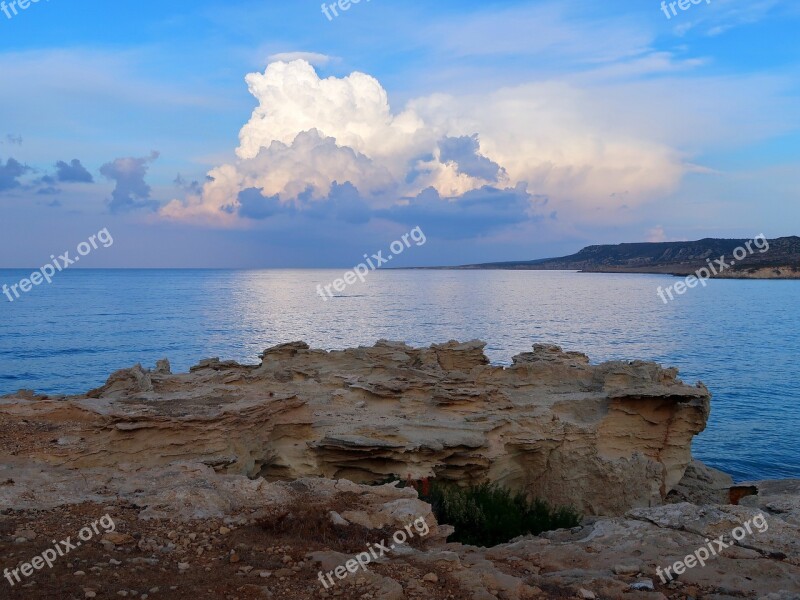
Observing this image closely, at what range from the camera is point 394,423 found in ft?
53.2

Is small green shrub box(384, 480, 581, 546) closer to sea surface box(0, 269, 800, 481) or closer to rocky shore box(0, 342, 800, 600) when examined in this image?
rocky shore box(0, 342, 800, 600)

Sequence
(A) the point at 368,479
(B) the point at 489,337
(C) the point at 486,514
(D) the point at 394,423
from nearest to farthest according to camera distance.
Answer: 1. (C) the point at 486,514
2. (A) the point at 368,479
3. (D) the point at 394,423
4. (B) the point at 489,337

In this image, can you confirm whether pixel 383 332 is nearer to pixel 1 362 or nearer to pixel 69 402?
pixel 1 362

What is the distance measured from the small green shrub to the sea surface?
47.3 ft

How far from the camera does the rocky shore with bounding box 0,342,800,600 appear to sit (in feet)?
23.6

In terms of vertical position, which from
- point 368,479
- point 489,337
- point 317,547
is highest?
point 317,547

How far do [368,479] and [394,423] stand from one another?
173cm

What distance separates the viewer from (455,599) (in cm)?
668

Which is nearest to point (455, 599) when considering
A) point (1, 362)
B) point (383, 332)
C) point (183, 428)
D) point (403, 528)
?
point (403, 528)

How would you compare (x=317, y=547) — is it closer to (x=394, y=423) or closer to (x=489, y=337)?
(x=394, y=423)

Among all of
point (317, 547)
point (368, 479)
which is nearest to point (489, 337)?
point (368, 479)

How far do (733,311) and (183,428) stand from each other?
9674 centimetres

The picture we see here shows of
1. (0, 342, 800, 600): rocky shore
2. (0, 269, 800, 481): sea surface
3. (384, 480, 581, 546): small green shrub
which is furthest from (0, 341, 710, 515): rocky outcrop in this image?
(0, 269, 800, 481): sea surface

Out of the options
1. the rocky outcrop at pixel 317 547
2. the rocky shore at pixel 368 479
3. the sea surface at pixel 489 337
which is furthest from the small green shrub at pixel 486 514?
the sea surface at pixel 489 337
